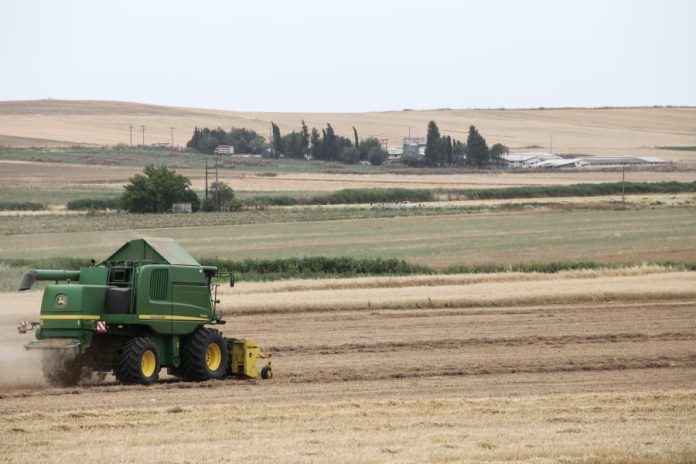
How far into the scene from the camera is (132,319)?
1994 centimetres

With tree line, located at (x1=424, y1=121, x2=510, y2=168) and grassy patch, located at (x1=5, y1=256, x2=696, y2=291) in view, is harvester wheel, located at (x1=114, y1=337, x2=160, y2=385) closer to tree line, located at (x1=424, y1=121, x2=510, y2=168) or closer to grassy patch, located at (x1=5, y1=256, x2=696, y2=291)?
grassy patch, located at (x1=5, y1=256, x2=696, y2=291)

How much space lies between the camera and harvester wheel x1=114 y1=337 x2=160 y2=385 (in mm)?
19984

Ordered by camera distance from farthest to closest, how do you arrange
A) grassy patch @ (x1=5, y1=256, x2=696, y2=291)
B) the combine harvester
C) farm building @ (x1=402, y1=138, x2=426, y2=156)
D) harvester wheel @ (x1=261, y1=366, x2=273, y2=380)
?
farm building @ (x1=402, y1=138, x2=426, y2=156)
grassy patch @ (x1=5, y1=256, x2=696, y2=291)
harvester wheel @ (x1=261, y1=366, x2=273, y2=380)
the combine harvester

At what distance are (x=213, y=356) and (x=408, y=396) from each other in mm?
4232

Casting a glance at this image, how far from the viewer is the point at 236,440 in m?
15.1

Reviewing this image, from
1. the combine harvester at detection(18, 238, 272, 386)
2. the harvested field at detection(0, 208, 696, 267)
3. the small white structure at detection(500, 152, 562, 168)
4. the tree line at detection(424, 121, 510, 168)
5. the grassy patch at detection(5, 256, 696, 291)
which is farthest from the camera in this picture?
the small white structure at detection(500, 152, 562, 168)

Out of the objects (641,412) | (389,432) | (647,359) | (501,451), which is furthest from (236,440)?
(647,359)

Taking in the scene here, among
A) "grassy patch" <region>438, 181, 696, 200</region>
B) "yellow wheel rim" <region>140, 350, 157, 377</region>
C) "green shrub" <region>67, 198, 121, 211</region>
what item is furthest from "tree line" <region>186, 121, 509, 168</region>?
"yellow wheel rim" <region>140, 350, 157, 377</region>

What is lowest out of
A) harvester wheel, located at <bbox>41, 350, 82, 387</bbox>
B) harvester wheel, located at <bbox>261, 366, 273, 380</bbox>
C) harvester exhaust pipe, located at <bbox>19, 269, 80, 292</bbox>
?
harvester wheel, located at <bbox>261, 366, 273, 380</bbox>

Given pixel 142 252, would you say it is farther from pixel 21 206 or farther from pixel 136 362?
pixel 21 206

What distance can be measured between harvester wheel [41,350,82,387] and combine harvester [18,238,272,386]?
2 cm

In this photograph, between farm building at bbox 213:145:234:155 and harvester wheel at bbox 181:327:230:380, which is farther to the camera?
farm building at bbox 213:145:234:155

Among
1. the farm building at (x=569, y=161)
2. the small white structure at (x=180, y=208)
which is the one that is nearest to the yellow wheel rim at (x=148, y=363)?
the small white structure at (x=180, y=208)

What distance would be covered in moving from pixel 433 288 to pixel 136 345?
22.1 metres
